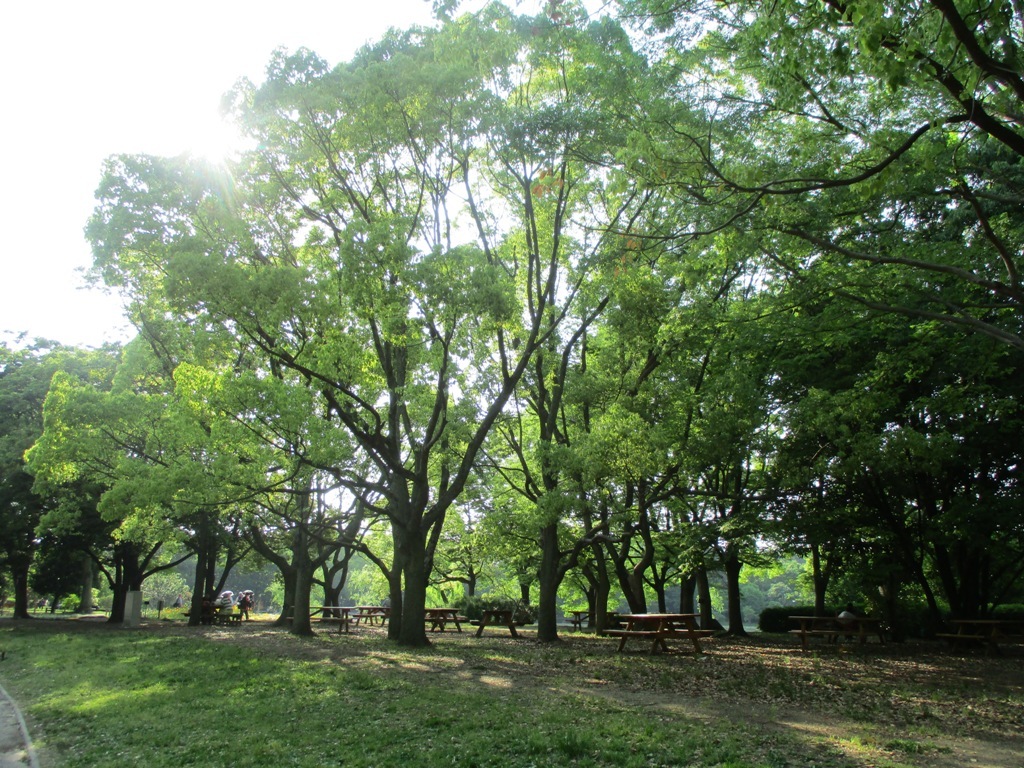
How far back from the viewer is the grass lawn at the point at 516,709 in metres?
5.26

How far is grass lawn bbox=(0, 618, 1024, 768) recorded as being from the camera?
5258mm

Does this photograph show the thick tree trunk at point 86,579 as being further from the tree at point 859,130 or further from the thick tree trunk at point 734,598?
the tree at point 859,130

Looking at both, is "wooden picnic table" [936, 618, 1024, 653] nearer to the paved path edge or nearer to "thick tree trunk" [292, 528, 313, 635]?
the paved path edge

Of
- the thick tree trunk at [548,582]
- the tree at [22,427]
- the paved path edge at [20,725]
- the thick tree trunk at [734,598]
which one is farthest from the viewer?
the tree at [22,427]

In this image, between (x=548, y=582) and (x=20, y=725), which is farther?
(x=548, y=582)

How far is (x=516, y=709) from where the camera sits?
6883 mm

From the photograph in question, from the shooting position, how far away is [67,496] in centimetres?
2366

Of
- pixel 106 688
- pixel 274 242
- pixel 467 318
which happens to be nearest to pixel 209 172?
pixel 274 242

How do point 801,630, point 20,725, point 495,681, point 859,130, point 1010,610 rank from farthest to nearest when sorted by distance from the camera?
point 1010,610, point 801,630, point 495,681, point 859,130, point 20,725

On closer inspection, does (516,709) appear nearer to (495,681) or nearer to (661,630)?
(495,681)

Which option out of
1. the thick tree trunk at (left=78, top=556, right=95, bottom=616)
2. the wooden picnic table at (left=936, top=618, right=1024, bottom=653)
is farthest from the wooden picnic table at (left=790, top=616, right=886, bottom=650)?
the thick tree trunk at (left=78, top=556, right=95, bottom=616)

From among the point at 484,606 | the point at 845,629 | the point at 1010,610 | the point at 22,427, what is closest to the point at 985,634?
the point at 845,629

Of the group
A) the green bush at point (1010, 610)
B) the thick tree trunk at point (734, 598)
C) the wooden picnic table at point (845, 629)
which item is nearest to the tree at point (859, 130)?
the wooden picnic table at point (845, 629)

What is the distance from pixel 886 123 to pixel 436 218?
9336 mm
